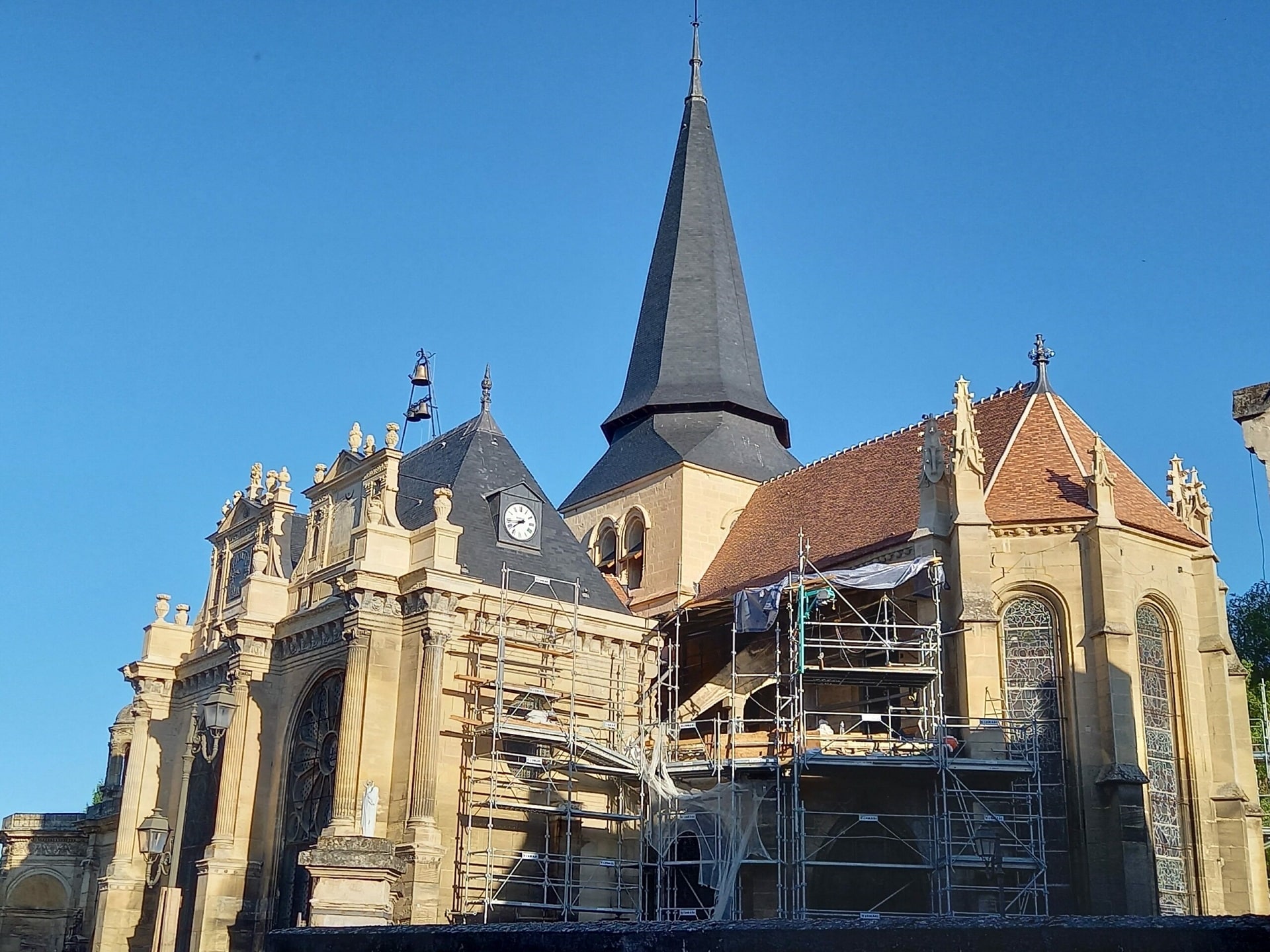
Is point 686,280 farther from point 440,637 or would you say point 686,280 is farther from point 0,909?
point 0,909

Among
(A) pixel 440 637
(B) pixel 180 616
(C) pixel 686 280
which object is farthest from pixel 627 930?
(C) pixel 686 280

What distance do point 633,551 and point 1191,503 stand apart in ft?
48.3

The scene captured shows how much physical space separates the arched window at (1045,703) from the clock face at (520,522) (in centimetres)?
1012

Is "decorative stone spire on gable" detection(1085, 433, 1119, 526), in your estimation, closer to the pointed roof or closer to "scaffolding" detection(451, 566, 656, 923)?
the pointed roof

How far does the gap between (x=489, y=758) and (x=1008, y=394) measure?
13.3m

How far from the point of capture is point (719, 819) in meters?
23.6

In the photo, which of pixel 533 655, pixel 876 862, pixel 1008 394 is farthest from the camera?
pixel 1008 394

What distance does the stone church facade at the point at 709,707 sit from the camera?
2289cm

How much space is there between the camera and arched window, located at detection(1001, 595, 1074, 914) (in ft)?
73.4

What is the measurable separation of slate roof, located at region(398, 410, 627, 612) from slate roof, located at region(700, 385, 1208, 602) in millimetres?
3376

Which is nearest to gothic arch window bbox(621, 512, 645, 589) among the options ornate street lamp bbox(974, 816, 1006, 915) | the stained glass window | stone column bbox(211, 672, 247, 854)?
the stained glass window

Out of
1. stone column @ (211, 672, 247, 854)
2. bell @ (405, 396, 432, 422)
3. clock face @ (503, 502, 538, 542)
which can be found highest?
bell @ (405, 396, 432, 422)

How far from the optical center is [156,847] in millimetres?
31031

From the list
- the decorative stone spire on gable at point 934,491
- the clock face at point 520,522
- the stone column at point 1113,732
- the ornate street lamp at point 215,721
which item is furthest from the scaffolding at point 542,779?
the stone column at point 1113,732
